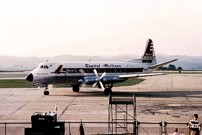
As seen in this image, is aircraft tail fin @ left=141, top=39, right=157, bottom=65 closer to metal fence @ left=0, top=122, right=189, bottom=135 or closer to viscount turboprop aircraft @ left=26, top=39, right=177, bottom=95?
viscount turboprop aircraft @ left=26, top=39, right=177, bottom=95

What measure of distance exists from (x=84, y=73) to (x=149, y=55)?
1211cm

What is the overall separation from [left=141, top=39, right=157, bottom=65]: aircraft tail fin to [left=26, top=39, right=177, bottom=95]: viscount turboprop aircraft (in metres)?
2.92

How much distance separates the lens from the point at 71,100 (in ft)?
129

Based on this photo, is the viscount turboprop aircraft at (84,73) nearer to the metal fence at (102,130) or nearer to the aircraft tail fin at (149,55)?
the aircraft tail fin at (149,55)

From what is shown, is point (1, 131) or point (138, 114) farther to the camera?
point (138, 114)

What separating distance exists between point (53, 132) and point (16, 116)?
13135 millimetres

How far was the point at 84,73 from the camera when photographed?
147 ft

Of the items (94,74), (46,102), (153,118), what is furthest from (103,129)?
(94,74)

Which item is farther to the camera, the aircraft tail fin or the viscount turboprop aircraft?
the aircraft tail fin

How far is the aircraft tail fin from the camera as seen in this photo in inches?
2057

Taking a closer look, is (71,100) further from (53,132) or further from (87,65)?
(53,132)

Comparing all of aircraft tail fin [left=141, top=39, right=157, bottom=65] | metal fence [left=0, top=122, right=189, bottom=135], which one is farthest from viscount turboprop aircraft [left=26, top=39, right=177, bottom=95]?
metal fence [left=0, top=122, right=189, bottom=135]

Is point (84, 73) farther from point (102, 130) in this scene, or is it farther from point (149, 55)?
point (102, 130)

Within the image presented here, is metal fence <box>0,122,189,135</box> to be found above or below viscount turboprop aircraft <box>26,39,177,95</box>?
below
